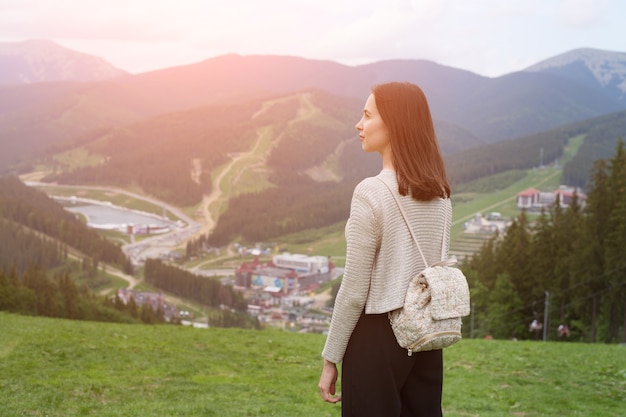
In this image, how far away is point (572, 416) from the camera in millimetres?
8766

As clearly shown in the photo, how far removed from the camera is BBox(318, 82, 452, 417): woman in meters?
3.40

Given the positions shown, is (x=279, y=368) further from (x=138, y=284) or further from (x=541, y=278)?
(x=138, y=284)

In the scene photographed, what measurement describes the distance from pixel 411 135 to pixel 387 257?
2.19ft

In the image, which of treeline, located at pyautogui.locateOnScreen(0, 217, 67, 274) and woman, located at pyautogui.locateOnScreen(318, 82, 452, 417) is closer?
woman, located at pyautogui.locateOnScreen(318, 82, 452, 417)

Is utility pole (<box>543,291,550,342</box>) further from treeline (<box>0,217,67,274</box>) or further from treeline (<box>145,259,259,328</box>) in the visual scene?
treeline (<box>0,217,67,274</box>)

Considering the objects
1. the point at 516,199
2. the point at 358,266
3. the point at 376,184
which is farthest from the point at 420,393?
the point at 516,199

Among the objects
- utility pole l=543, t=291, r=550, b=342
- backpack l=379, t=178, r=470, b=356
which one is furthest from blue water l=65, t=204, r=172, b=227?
backpack l=379, t=178, r=470, b=356

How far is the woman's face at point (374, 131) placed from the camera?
11.9 ft

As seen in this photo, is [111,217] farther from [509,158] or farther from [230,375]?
[230,375]

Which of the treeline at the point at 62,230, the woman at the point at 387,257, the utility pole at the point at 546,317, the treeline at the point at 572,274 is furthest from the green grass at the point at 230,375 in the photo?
the treeline at the point at 62,230

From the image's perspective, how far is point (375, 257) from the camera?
345 centimetres

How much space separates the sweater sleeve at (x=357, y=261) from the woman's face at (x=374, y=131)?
0.31 m

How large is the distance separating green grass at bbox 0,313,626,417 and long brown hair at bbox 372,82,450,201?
5.38 meters

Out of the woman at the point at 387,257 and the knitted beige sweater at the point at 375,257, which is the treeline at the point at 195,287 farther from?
the knitted beige sweater at the point at 375,257
